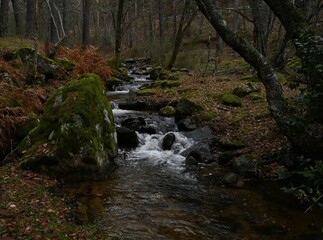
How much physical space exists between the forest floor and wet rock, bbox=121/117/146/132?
199 centimetres

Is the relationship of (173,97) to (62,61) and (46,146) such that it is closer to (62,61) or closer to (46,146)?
(62,61)

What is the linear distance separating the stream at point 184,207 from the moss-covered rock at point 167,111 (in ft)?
12.8

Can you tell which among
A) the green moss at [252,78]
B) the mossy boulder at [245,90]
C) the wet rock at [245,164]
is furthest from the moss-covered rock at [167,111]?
the green moss at [252,78]

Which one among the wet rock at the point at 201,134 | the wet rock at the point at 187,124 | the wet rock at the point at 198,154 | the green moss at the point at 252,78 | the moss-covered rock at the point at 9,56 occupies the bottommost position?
the wet rock at the point at 198,154

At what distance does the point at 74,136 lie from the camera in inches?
302

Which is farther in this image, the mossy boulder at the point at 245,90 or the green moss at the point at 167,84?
the green moss at the point at 167,84

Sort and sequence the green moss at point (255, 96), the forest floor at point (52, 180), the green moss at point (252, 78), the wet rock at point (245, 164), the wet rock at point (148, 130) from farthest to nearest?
the green moss at point (252, 78) < the green moss at point (255, 96) < the wet rock at point (148, 130) < the wet rock at point (245, 164) < the forest floor at point (52, 180)

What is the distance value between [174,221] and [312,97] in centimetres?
294

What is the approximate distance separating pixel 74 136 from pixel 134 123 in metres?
4.25

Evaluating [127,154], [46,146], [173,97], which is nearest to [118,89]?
[173,97]

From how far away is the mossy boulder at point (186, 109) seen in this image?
12.5 meters

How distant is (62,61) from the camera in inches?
638

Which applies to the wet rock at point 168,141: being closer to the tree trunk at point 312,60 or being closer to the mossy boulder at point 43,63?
the tree trunk at point 312,60

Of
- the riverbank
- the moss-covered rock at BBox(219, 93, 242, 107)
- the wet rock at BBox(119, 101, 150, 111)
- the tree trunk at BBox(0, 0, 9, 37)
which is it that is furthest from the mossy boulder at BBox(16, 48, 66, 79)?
the tree trunk at BBox(0, 0, 9, 37)
